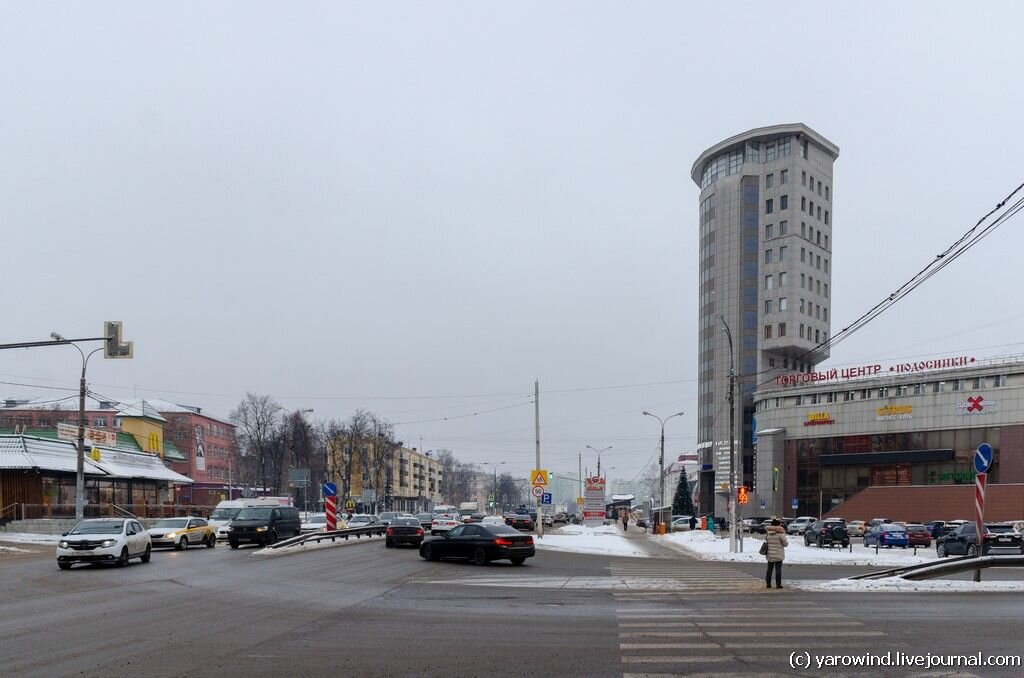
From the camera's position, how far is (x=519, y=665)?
35.4ft

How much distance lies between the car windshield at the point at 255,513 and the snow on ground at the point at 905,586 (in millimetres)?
25285

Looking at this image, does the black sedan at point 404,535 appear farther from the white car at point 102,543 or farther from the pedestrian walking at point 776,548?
the pedestrian walking at point 776,548

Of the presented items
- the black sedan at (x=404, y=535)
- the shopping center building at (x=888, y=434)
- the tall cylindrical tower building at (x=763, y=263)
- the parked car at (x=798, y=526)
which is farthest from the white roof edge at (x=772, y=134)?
the black sedan at (x=404, y=535)

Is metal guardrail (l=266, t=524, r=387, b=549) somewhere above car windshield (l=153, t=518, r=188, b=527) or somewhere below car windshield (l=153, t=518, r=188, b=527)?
below

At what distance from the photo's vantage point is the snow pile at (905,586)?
19.9 m

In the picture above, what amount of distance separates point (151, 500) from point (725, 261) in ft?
230

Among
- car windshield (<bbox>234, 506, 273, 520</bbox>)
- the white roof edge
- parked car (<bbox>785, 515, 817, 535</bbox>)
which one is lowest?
parked car (<bbox>785, 515, 817, 535</bbox>)

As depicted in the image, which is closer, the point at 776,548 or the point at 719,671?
the point at 719,671

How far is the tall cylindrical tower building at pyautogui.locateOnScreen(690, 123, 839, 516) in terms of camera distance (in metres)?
102

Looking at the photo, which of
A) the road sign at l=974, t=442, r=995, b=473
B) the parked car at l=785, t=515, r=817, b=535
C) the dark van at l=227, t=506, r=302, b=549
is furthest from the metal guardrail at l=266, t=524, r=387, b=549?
the parked car at l=785, t=515, r=817, b=535

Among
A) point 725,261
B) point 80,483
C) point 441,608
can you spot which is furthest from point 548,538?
point 725,261

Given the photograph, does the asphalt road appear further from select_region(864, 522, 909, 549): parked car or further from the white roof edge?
the white roof edge

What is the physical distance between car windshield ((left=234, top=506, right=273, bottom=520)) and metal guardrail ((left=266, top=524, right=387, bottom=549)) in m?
1.91

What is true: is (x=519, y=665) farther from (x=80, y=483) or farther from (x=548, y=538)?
(x=548, y=538)
